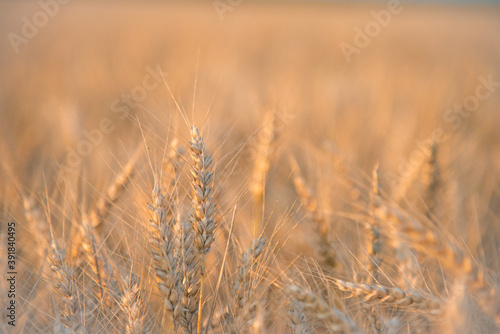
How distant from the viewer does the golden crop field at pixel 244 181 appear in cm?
106

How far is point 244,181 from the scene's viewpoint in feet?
5.32

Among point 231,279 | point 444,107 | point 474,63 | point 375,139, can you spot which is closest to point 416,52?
point 474,63

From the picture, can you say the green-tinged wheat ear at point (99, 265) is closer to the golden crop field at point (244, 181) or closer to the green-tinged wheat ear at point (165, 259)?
the golden crop field at point (244, 181)

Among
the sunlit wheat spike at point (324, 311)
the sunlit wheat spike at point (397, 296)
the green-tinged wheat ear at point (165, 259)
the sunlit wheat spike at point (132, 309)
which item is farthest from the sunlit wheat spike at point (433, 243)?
the sunlit wheat spike at point (132, 309)

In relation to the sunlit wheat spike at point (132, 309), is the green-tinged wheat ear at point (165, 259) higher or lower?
higher

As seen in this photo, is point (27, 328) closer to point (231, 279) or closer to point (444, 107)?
point (231, 279)

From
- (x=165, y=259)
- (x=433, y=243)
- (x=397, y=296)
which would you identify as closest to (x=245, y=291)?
(x=165, y=259)

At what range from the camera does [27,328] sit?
1207 mm

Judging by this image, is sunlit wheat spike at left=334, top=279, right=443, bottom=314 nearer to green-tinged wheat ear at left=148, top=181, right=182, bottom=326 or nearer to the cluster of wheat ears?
the cluster of wheat ears

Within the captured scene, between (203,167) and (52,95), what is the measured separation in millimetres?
3036

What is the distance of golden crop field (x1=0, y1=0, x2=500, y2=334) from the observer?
106 centimetres

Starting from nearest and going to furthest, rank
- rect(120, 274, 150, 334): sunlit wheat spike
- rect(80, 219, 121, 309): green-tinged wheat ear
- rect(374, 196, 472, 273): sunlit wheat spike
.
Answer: rect(374, 196, 472, 273): sunlit wheat spike
rect(120, 274, 150, 334): sunlit wheat spike
rect(80, 219, 121, 309): green-tinged wheat ear

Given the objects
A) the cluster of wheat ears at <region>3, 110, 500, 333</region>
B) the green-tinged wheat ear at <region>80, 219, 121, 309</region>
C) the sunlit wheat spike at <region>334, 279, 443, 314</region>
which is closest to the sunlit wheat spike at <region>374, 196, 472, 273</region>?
the cluster of wheat ears at <region>3, 110, 500, 333</region>

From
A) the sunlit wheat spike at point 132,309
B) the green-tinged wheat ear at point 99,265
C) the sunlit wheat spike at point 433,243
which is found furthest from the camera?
the green-tinged wheat ear at point 99,265
